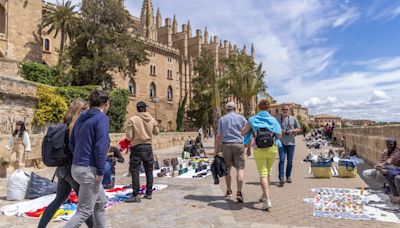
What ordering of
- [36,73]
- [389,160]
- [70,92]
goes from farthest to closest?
[36,73]
[70,92]
[389,160]

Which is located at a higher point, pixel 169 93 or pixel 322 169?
pixel 169 93

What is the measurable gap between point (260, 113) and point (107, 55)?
22711 mm

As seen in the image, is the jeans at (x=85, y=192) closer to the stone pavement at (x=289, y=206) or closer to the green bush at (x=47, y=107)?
the stone pavement at (x=289, y=206)

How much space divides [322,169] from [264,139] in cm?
385

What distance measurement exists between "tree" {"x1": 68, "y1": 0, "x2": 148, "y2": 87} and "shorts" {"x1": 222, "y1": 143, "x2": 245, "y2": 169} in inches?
872

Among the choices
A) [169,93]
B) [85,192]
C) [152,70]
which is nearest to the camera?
[85,192]

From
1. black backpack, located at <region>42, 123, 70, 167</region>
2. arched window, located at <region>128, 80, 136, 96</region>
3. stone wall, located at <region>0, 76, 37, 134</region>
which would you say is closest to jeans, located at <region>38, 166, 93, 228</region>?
black backpack, located at <region>42, 123, 70, 167</region>

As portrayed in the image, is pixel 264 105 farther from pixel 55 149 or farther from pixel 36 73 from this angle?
pixel 36 73

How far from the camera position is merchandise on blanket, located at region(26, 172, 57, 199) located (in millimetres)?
6332

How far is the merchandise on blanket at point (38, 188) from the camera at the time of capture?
6.33 meters

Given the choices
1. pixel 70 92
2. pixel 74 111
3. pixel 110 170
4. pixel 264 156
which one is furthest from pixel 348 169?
pixel 70 92

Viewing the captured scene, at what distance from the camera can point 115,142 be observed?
67.7ft

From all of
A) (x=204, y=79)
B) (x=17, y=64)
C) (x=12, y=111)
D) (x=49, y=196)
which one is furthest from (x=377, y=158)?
(x=204, y=79)

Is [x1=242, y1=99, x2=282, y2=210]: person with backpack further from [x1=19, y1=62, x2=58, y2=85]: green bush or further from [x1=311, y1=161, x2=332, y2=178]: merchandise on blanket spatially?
[x1=19, y1=62, x2=58, y2=85]: green bush
